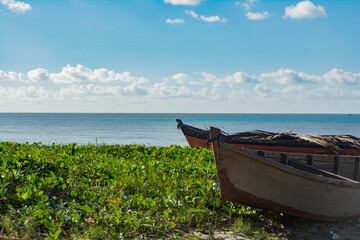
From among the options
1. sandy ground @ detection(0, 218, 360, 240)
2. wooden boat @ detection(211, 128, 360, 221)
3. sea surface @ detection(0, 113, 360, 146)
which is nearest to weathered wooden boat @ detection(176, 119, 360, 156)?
sea surface @ detection(0, 113, 360, 146)

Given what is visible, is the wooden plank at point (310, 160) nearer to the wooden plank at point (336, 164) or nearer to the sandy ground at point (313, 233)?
the wooden plank at point (336, 164)

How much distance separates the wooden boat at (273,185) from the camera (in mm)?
4730

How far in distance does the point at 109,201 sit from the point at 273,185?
2747 millimetres

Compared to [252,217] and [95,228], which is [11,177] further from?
[252,217]

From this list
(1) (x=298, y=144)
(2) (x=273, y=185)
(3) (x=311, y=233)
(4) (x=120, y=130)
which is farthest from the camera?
(4) (x=120, y=130)

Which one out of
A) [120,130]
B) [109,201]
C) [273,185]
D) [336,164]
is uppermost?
[336,164]

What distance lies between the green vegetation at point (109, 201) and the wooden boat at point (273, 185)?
1.29 ft

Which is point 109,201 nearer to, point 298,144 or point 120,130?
point 298,144

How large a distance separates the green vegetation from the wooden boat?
39 centimetres

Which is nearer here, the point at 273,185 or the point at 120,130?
the point at 273,185

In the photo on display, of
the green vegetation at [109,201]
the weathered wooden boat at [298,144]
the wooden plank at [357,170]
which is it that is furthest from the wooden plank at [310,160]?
the weathered wooden boat at [298,144]

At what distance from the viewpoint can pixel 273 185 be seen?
486 cm

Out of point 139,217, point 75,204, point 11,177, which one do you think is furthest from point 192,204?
point 11,177

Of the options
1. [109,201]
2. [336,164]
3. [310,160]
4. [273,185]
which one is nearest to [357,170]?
A: [336,164]
